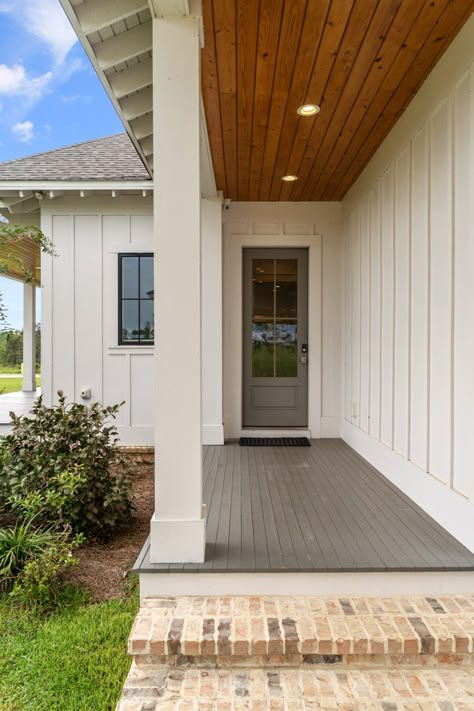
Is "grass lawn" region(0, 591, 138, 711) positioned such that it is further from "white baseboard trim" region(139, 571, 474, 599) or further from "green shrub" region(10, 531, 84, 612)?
"white baseboard trim" region(139, 571, 474, 599)

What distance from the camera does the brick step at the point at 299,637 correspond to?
6.49 feet

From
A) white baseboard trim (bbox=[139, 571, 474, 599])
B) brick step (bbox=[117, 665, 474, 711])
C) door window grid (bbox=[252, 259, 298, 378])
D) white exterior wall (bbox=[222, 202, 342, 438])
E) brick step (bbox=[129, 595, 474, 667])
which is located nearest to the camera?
brick step (bbox=[117, 665, 474, 711])

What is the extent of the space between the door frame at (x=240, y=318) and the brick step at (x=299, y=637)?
11.3 ft

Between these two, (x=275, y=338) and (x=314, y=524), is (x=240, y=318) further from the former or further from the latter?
(x=314, y=524)

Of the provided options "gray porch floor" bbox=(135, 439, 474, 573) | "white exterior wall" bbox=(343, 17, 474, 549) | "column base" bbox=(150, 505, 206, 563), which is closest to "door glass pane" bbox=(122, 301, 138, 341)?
"gray porch floor" bbox=(135, 439, 474, 573)

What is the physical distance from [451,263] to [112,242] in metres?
4.13

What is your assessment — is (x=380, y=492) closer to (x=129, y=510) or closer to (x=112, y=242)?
(x=129, y=510)

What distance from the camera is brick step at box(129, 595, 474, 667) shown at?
1.98 meters

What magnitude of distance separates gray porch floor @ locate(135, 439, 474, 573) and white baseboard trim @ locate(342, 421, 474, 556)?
0.06 m

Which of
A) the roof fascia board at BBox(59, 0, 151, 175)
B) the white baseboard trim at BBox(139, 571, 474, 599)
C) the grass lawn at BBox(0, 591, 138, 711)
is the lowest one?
the grass lawn at BBox(0, 591, 138, 711)

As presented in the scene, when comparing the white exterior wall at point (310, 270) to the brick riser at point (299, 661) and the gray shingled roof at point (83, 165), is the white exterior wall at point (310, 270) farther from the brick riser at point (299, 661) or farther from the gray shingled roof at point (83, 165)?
the brick riser at point (299, 661)

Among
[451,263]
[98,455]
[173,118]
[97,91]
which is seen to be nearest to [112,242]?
[98,455]

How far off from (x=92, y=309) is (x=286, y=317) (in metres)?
2.35

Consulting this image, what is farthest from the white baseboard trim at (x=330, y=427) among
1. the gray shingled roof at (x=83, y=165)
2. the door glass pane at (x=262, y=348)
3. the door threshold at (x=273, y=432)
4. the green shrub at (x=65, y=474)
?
the gray shingled roof at (x=83, y=165)
